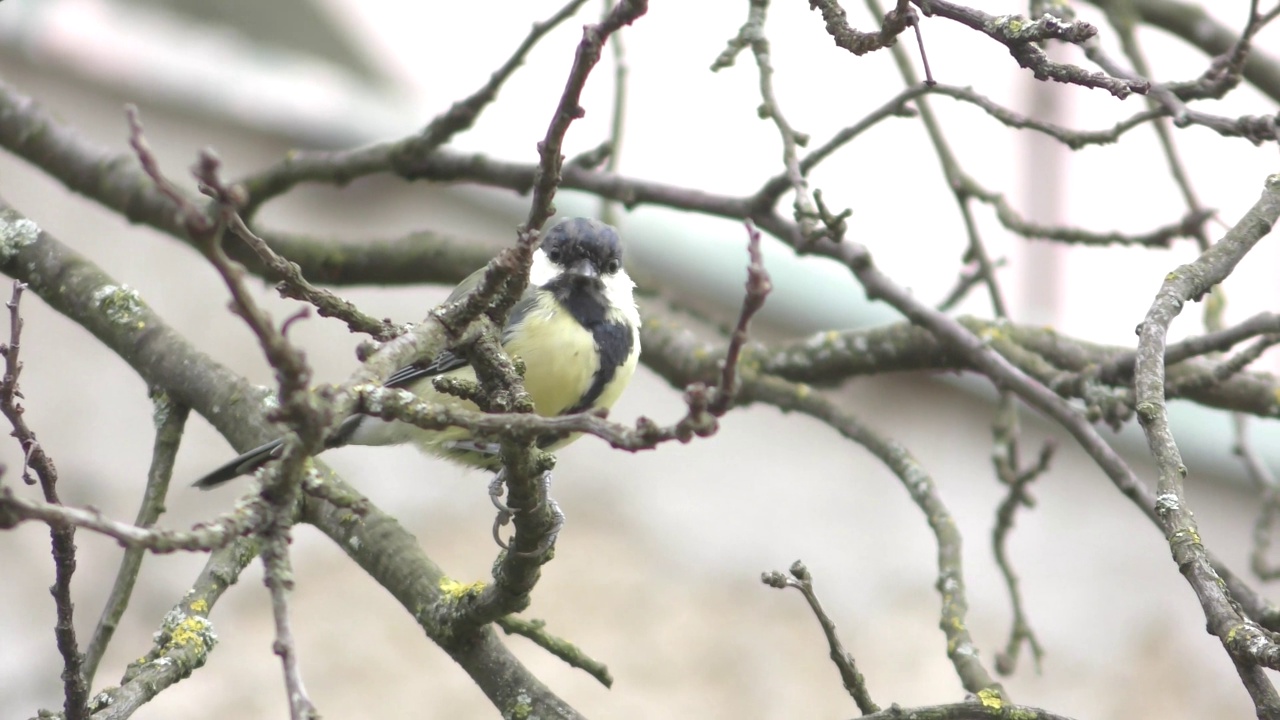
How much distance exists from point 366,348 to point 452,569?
347cm

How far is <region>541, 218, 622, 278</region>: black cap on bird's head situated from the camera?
305 centimetres

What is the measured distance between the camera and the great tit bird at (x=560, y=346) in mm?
2805

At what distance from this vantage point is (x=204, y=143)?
5.54m

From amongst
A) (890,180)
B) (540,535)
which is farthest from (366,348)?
(890,180)

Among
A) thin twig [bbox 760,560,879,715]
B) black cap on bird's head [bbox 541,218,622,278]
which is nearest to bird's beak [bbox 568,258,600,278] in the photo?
black cap on bird's head [bbox 541,218,622,278]

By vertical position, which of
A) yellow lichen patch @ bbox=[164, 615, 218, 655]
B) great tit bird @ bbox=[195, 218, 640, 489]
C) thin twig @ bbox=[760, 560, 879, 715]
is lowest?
thin twig @ bbox=[760, 560, 879, 715]

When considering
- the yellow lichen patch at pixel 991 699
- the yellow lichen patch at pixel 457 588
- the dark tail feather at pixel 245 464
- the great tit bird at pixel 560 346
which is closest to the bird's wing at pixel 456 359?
the great tit bird at pixel 560 346

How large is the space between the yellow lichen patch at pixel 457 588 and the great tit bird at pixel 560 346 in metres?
0.51

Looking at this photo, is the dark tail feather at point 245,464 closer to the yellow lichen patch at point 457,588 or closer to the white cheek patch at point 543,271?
the yellow lichen patch at point 457,588

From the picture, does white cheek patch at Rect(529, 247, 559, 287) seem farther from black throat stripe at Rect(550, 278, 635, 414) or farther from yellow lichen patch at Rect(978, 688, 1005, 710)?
yellow lichen patch at Rect(978, 688, 1005, 710)

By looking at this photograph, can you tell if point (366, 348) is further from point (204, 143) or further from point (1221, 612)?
point (204, 143)

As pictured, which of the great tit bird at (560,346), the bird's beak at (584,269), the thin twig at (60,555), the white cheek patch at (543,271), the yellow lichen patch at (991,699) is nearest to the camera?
the thin twig at (60,555)

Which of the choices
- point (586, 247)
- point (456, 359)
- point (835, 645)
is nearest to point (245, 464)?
point (456, 359)

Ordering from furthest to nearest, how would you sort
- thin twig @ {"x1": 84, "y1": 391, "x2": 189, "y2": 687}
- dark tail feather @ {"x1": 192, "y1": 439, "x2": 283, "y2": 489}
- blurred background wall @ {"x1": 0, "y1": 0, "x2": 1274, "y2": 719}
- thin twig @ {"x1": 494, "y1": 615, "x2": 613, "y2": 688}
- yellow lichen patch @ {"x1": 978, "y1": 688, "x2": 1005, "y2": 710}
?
blurred background wall @ {"x1": 0, "y1": 0, "x2": 1274, "y2": 719} < dark tail feather @ {"x1": 192, "y1": 439, "x2": 283, "y2": 489} < thin twig @ {"x1": 494, "y1": 615, "x2": 613, "y2": 688} < thin twig @ {"x1": 84, "y1": 391, "x2": 189, "y2": 687} < yellow lichen patch @ {"x1": 978, "y1": 688, "x2": 1005, "y2": 710}
